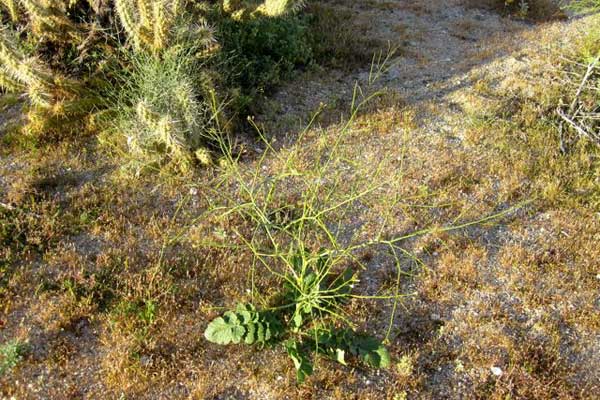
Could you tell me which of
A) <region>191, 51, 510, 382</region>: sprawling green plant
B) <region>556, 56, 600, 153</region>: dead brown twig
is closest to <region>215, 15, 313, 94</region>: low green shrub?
<region>191, 51, 510, 382</region>: sprawling green plant

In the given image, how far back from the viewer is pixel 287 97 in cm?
695

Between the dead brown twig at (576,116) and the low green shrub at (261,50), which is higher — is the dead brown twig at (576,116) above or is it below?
below

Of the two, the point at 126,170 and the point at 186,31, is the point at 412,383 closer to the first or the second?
the point at 126,170

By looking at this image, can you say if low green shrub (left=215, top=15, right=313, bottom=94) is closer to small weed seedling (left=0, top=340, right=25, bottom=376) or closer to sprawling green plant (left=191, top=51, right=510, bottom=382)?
sprawling green plant (left=191, top=51, right=510, bottom=382)

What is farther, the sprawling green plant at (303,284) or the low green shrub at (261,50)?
the low green shrub at (261,50)

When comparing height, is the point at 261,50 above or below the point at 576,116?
above

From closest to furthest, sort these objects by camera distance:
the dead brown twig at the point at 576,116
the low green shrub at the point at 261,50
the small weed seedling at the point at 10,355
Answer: the small weed seedling at the point at 10,355 < the dead brown twig at the point at 576,116 < the low green shrub at the point at 261,50

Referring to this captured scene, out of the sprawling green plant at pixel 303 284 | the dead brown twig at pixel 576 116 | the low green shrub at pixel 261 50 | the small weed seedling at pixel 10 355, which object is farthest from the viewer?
the low green shrub at pixel 261 50

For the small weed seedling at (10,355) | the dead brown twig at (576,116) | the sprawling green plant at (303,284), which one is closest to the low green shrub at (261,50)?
the sprawling green plant at (303,284)

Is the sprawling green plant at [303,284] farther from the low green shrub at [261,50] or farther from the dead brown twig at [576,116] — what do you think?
the dead brown twig at [576,116]

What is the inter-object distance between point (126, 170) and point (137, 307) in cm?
179

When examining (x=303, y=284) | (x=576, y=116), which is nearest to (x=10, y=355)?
(x=303, y=284)

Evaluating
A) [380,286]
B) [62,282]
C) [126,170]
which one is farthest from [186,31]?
[380,286]

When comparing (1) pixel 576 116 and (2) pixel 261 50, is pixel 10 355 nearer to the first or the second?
(2) pixel 261 50
